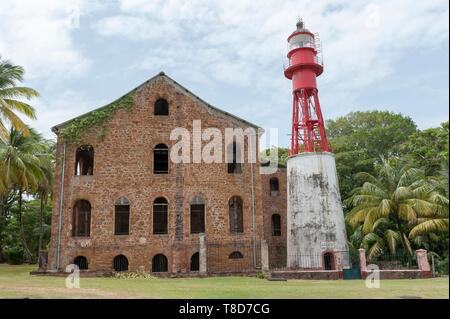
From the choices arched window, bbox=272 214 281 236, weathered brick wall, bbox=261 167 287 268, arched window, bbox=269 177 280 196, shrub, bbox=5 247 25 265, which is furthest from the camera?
shrub, bbox=5 247 25 265

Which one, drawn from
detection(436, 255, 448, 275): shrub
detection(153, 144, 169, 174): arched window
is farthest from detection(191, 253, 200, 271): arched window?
detection(436, 255, 448, 275): shrub

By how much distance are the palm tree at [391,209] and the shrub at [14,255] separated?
2473 cm

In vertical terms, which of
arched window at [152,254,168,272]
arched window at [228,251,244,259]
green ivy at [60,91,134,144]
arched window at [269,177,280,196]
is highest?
green ivy at [60,91,134,144]

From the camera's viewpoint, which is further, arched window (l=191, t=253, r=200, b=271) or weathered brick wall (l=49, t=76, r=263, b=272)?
arched window (l=191, t=253, r=200, b=271)

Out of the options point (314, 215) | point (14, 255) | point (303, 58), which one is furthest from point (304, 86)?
point (14, 255)

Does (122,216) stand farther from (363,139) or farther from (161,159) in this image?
(363,139)

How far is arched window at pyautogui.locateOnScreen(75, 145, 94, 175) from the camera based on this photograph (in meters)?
22.0

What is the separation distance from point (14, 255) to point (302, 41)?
2629cm

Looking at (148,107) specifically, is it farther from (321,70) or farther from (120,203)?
(321,70)

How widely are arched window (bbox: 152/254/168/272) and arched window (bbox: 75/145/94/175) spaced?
6283 mm

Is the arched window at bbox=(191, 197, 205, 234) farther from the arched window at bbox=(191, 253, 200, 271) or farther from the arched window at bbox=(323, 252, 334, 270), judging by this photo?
the arched window at bbox=(323, 252, 334, 270)

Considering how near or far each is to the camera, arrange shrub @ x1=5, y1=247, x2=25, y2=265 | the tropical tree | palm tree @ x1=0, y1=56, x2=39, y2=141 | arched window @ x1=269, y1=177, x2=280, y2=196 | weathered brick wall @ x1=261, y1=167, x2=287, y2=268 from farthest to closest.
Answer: shrub @ x1=5, y1=247, x2=25, y2=265 → the tropical tree → arched window @ x1=269, y1=177, x2=280, y2=196 → weathered brick wall @ x1=261, y1=167, x2=287, y2=268 → palm tree @ x1=0, y1=56, x2=39, y2=141

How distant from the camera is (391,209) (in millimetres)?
21875
